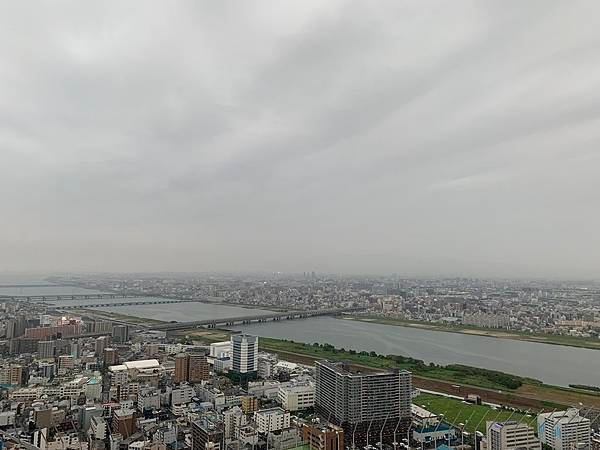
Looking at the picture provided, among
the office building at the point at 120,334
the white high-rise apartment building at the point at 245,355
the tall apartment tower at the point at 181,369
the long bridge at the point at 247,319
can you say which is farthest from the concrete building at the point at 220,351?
the long bridge at the point at 247,319

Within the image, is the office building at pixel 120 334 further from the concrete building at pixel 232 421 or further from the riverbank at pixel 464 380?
the concrete building at pixel 232 421

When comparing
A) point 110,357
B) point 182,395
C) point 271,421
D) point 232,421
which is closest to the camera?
point 232,421

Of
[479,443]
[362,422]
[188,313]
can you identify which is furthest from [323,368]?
[188,313]

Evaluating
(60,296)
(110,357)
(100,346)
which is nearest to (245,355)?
(110,357)

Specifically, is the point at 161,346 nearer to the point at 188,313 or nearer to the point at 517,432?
the point at 517,432

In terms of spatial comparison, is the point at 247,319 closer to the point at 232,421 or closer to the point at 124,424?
the point at 232,421

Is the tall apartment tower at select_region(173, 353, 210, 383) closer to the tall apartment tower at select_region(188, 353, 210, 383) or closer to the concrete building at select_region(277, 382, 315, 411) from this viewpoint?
the tall apartment tower at select_region(188, 353, 210, 383)
